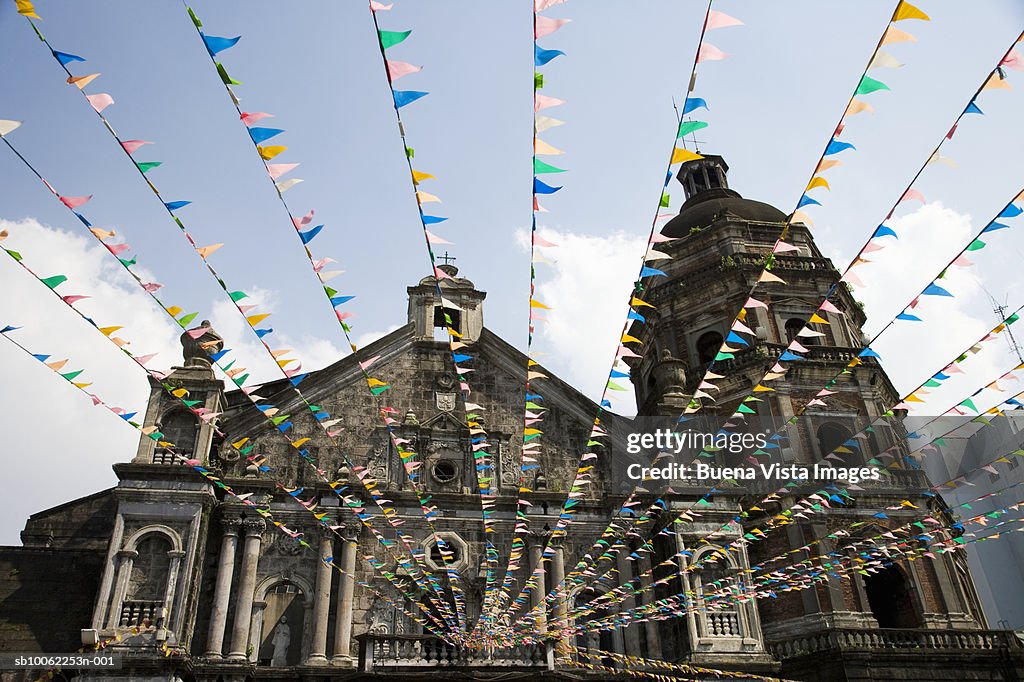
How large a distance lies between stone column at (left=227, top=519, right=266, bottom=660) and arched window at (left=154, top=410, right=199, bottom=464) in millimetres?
1963

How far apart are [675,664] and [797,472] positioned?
6635mm

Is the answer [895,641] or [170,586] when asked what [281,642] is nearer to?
[170,586]

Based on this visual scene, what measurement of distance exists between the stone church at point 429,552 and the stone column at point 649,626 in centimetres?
5

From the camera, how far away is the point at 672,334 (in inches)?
942

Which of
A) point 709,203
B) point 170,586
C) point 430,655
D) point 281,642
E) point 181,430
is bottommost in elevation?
point 430,655

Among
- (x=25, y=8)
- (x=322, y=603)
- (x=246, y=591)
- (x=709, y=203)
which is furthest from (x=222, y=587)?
(x=709, y=203)

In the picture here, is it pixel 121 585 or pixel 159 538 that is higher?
pixel 159 538

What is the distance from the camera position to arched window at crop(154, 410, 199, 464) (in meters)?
16.2

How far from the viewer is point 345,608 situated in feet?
50.8

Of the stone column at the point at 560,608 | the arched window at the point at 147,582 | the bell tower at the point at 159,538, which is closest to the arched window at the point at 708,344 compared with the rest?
the stone column at the point at 560,608

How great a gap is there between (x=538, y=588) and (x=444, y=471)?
3395 millimetres

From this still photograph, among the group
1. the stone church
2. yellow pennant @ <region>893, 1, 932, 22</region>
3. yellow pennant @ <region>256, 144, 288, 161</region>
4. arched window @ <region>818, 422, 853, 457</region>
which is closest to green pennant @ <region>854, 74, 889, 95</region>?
yellow pennant @ <region>893, 1, 932, 22</region>

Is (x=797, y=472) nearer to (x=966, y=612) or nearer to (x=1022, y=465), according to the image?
(x=966, y=612)

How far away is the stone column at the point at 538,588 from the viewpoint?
15.6 meters
